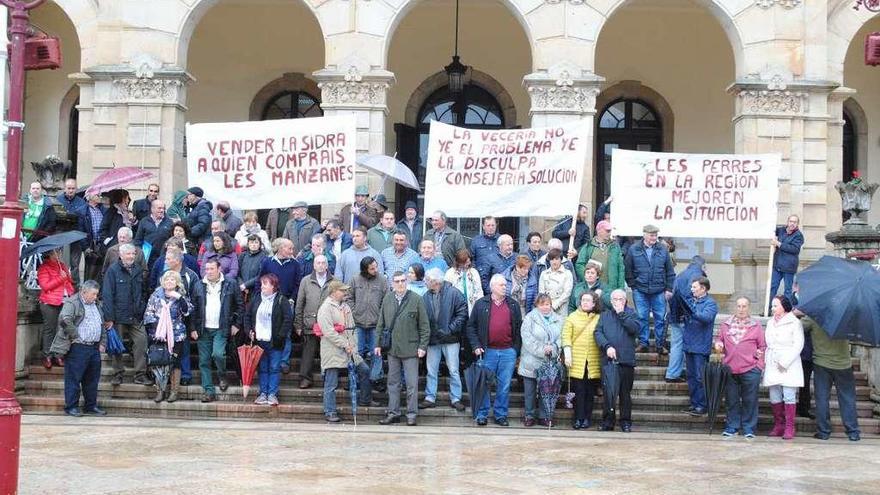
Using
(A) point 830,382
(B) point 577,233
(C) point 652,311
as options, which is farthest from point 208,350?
(A) point 830,382

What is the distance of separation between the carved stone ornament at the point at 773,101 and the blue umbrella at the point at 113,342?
1103 centimetres

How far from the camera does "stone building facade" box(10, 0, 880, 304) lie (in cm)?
1822

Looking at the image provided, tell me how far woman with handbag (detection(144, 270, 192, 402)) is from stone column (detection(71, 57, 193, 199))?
5444 mm

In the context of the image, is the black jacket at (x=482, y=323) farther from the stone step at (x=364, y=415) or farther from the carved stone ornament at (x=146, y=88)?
the carved stone ornament at (x=146, y=88)

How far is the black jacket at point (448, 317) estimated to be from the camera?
1302 cm

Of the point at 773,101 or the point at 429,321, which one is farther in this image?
the point at 773,101

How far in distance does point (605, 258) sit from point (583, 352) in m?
1.90

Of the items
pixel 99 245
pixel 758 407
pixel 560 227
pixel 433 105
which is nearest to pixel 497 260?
pixel 560 227

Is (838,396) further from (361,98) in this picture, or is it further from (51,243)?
(51,243)

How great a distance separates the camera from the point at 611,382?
12.7 meters

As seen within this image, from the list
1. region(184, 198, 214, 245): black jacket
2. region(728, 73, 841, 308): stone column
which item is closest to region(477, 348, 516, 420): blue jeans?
region(184, 198, 214, 245): black jacket

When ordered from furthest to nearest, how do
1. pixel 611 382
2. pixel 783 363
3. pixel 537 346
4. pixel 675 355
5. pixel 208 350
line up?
1. pixel 675 355
2. pixel 208 350
3. pixel 537 346
4. pixel 611 382
5. pixel 783 363

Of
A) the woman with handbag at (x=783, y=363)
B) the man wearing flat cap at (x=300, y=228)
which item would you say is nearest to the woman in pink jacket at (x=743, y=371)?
the woman with handbag at (x=783, y=363)

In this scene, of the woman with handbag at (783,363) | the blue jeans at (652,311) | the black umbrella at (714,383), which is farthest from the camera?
the blue jeans at (652,311)
